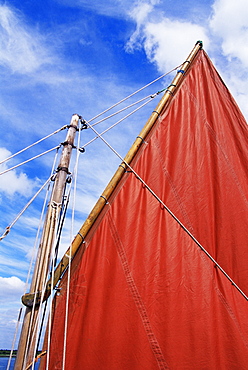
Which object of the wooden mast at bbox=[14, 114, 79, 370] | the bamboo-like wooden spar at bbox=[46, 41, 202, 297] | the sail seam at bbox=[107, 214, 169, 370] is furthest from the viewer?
the bamboo-like wooden spar at bbox=[46, 41, 202, 297]

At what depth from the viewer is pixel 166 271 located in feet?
10.0

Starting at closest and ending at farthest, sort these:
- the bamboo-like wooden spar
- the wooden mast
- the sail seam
Answer: the wooden mast → the sail seam → the bamboo-like wooden spar

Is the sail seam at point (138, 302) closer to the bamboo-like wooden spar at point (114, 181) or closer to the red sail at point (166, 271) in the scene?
the red sail at point (166, 271)

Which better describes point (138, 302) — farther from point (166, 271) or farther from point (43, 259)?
point (43, 259)

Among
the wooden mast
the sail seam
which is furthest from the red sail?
Answer: the wooden mast

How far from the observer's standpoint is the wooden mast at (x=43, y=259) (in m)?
2.53

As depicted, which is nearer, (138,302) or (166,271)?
(138,302)

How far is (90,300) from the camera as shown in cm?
285

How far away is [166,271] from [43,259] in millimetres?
1207

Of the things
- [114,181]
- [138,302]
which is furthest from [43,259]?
[114,181]

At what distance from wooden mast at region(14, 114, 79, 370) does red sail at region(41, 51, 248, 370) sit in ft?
0.72

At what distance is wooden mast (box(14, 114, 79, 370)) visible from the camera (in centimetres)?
253

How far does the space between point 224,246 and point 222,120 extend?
6.76 feet

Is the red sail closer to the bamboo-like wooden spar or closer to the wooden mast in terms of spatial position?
the bamboo-like wooden spar
